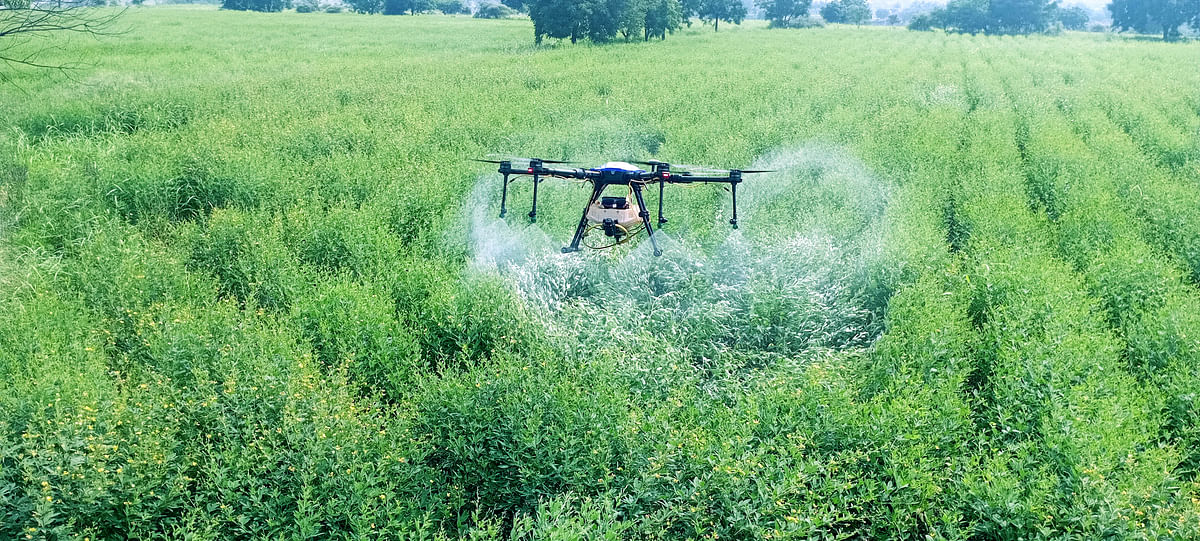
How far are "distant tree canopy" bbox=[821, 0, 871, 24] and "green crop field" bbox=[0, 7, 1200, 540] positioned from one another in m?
99.6

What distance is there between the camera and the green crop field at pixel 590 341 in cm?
449

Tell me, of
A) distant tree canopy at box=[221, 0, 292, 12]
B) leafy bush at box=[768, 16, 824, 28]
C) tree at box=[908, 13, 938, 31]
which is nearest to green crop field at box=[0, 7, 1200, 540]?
tree at box=[908, 13, 938, 31]

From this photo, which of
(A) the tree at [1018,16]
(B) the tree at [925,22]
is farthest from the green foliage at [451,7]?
(A) the tree at [1018,16]

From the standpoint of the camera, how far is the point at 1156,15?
7531 centimetres

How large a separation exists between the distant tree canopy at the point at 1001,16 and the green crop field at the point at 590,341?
257 feet

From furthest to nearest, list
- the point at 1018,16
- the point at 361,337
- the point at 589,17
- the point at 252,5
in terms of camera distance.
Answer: the point at 252,5, the point at 1018,16, the point at 589,17, the point at 361,337

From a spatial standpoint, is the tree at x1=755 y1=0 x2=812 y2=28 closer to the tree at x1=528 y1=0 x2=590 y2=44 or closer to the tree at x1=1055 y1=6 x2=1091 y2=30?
the tree at x1=1055 y1=6 x2=1091 y2=30

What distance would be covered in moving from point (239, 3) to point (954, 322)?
96.3 meters

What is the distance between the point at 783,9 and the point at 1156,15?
37982 millimetres

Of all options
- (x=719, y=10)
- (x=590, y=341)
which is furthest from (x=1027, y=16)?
(x=590, y=341)

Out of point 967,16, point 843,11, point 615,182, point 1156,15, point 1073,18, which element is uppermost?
point 843,11

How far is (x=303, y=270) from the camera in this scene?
8.10m

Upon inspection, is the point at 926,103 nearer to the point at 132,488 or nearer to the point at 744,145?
the point at 744,145

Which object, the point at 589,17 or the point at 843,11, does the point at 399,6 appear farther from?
the point at 843,11
